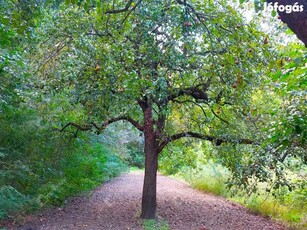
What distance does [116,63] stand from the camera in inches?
204

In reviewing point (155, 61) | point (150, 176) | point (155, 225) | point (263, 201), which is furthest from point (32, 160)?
point (263, 201)

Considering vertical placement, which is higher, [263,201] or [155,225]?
[263,201]

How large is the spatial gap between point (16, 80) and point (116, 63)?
220cm

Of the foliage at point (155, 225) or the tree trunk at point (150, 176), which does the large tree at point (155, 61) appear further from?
the foliage at point (155, 225)

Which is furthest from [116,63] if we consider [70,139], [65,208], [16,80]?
[65,208]

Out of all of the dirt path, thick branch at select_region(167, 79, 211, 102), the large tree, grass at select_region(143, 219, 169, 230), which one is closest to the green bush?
the dirt path

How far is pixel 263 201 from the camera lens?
888 cm

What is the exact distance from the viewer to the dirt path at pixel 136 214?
7.43 m

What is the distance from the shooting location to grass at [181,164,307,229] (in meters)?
7.97

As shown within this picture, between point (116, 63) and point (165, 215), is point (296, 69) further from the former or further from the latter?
point (165, 215)

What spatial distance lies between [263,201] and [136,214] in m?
3.48

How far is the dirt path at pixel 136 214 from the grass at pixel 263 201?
31cm

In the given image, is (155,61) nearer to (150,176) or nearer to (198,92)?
(198,92)

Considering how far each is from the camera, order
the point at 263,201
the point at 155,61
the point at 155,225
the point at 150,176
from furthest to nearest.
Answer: the point at 263,201 → the point at 150,176 → the point at 155,225 → the point at 155,61
